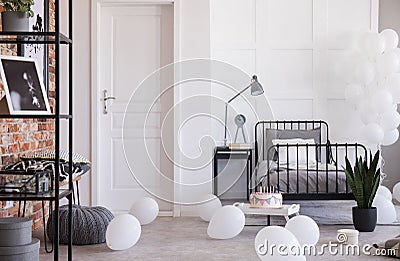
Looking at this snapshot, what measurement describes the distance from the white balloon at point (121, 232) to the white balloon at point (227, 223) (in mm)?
676

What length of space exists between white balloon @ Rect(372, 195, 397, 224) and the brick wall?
290 centimetres

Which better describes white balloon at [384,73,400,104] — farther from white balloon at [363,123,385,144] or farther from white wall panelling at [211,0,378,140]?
white wall panelling at [211,0,378,140]

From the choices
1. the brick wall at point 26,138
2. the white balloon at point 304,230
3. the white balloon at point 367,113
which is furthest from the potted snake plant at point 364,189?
the brick wall at point 26,138

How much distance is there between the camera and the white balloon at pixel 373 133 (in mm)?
6914

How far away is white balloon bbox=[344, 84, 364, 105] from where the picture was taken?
23.3ft

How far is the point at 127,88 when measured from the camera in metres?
6.67

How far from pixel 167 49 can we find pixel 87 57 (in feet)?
2.61

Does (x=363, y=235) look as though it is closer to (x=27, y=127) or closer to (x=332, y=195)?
(x=332, y=195)

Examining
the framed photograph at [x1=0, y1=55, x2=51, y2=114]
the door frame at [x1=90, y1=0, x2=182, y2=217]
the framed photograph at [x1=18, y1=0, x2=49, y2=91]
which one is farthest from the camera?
the door frame at [x1=90, y1=0, x2=182, y2=217]

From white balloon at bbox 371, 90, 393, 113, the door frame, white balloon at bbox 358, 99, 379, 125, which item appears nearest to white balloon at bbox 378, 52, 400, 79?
white balloon at bbox 371, 90, 393, 113

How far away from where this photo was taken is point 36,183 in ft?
12.8

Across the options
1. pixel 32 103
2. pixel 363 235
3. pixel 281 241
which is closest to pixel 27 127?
pixel 32 103

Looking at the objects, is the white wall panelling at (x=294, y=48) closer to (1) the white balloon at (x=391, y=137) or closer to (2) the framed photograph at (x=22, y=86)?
(1) the white balloon at (x=391, y=137)

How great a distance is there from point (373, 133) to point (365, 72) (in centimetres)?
64
